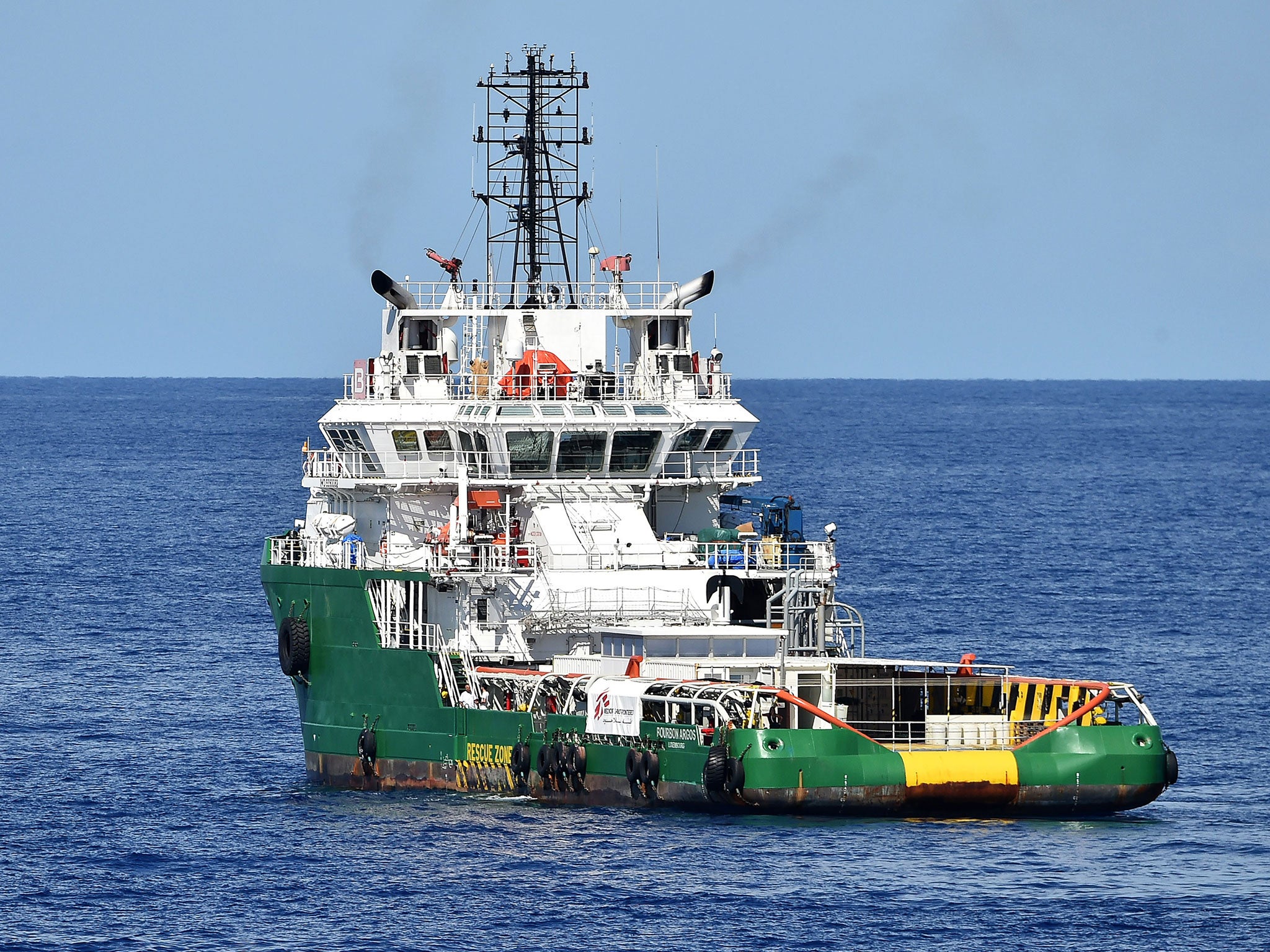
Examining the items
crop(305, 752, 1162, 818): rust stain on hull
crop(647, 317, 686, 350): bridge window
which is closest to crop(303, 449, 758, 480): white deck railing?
crop(647, 317, 686, 350): bridge window

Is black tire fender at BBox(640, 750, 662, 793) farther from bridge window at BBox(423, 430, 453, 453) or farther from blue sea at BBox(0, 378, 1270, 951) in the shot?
bridge window at BBox(423, 430, 453, 453)

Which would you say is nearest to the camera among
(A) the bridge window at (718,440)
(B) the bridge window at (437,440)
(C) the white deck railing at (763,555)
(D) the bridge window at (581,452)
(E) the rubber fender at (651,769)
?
(E) the rubber fender at (651,769)

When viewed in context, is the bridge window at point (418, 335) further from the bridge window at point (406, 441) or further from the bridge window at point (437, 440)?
the bridge window at point (437, 440)

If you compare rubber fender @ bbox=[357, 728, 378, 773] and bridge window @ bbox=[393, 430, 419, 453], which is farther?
bridge window @ bbox=[393, 430, 419, 453]

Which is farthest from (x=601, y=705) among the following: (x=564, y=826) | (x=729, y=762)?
(x=729, y=762)

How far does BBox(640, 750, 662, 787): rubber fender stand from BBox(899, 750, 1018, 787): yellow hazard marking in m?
4.59

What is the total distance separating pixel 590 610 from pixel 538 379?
20.0ft

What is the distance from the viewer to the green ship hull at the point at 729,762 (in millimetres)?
46469

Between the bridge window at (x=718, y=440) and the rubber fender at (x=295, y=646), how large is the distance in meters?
9.86

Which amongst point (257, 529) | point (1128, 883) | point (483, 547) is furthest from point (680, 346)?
point (257, 529)

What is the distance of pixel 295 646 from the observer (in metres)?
56.8

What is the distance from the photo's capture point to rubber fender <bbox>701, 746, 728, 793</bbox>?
46406 mm

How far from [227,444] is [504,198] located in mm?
137243

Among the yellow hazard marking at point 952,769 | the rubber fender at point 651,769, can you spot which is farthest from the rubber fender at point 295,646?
the yellow hazard marking at point 952,769
